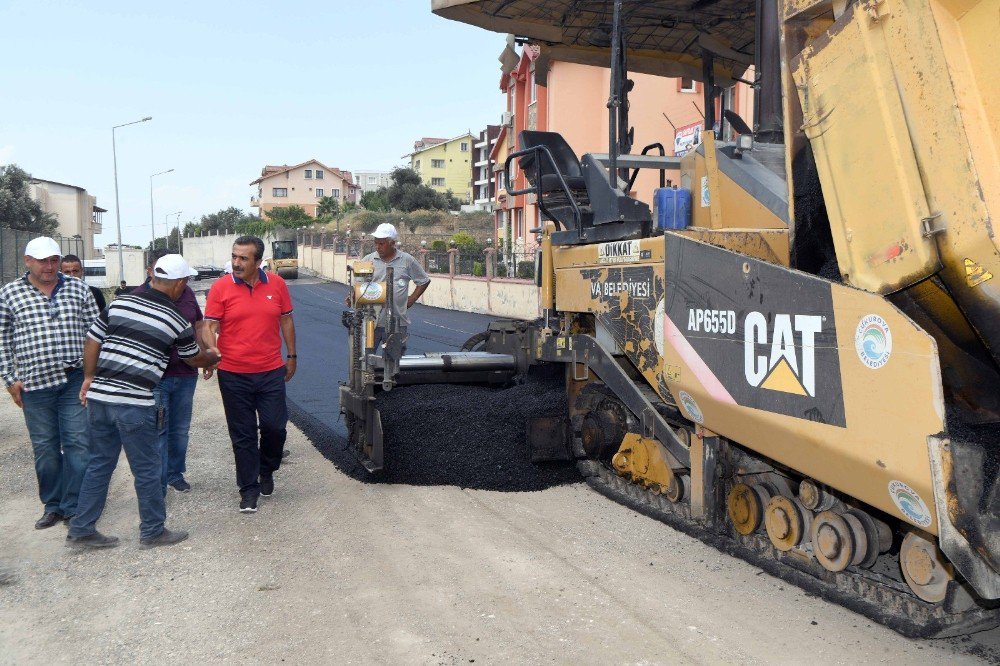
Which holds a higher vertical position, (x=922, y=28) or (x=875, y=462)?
(x=922, y=28)

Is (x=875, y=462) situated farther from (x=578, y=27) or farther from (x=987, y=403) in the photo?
(x=578, y=27)

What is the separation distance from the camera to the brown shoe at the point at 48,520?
5348 millimetres

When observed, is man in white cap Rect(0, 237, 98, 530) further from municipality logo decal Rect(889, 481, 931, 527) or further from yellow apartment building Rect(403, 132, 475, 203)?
yellow apartment building Rect(403, 132, 475, 203)

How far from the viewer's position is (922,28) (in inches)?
124

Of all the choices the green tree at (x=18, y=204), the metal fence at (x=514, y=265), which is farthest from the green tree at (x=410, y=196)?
the metal fence at (x=514, y=265)

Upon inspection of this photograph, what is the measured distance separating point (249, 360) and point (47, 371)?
1168mm

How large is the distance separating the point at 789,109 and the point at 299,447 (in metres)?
5.11

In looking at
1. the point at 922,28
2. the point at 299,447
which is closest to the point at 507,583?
the point at 922,28

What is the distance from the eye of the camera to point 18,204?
44.7 meters

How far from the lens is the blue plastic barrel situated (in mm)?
4898

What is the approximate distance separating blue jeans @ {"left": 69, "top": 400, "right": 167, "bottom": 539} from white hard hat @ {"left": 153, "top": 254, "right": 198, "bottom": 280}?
762 mm

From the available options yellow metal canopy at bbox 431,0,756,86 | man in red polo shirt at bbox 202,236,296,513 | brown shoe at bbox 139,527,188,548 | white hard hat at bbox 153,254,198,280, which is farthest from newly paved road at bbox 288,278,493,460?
yellow metal canopy at bbox 431,0,756,86

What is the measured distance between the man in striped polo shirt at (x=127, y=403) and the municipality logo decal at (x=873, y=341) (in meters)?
3.68

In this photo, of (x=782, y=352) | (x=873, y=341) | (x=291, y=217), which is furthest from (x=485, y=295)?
(x=291, y=217)
